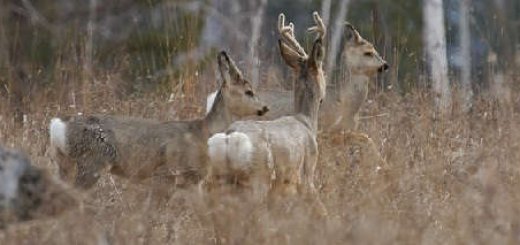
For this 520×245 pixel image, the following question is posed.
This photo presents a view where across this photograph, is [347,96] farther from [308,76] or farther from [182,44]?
[182,44]

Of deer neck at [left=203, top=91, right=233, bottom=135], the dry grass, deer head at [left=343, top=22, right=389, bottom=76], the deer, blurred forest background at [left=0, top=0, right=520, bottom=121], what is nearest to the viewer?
the dry grass

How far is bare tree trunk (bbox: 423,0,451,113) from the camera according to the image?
1335cm

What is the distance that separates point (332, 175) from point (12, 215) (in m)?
2.63

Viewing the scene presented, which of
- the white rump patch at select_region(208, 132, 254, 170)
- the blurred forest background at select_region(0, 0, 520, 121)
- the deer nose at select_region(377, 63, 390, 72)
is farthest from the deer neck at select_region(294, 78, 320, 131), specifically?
the deer nose at select_region(377, 63, 390, 72)

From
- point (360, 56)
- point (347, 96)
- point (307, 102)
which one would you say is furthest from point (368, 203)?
point (360, 56)

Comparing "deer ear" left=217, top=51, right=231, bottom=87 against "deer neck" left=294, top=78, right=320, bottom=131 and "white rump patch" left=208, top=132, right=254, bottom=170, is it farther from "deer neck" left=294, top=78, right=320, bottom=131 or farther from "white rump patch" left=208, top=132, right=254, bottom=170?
"white rump patch" left=208, top=132, right=254, bottom=170

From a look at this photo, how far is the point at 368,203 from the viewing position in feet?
27.2

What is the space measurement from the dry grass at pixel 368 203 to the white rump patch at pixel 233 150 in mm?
310

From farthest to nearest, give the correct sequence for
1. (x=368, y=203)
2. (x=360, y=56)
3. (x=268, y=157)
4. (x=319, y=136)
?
(x=360, y=56) < (x=319, y=136) < (x=268, y=157) < (x=368, y=203)

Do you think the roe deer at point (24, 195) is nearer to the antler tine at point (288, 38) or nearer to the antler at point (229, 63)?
the antler at point (229, 63)

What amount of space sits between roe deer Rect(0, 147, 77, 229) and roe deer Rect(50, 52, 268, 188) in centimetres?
258

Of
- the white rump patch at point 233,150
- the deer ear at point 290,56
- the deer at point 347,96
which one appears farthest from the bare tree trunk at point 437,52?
the white rump patch at point 233,150

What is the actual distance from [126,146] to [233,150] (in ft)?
5.83

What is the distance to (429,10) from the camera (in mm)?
16688
